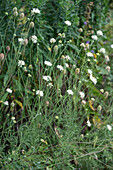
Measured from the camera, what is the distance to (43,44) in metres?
2.59

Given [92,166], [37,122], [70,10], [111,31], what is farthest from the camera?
[111,31]

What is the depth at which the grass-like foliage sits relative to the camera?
2.04m

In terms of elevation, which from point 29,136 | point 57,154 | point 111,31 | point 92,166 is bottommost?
point 92,166

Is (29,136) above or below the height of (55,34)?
below

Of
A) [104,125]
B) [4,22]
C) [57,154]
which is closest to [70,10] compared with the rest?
[4,22]

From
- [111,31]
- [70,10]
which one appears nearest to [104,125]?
[70,10]

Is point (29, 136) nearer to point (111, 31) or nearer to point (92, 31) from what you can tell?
point (92, 31)

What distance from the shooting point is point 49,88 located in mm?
2105

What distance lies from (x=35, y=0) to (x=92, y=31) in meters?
0.80

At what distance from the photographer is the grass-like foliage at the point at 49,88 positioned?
2.04 m

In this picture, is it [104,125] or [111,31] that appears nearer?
[104,125]

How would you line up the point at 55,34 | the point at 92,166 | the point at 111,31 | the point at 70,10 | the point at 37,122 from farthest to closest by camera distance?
1. the point at 111,31
2. the point at 55,34
3. the point at 70,10
4. the point at 92,166
5. the point at 37,122

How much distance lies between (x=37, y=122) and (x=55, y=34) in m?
1.14

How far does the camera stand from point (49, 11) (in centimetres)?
272
